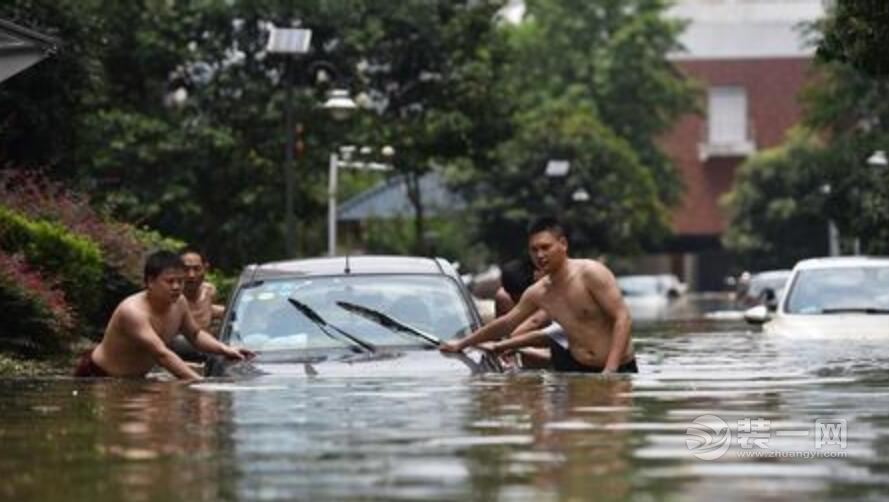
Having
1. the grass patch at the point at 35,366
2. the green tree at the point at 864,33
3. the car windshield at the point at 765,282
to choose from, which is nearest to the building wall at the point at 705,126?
the car windshield at the point at 765,282

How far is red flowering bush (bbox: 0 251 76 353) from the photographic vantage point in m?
20.6

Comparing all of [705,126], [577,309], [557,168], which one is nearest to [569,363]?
[577,309]

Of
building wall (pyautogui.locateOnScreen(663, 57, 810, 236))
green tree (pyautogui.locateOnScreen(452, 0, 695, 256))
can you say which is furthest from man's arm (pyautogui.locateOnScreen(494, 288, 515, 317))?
building wall (pyautogui.locateOnScreen(663, 57, 810, 236))

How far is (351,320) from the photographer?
15727 mm

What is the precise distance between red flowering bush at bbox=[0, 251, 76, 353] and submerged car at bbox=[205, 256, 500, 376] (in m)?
4.53

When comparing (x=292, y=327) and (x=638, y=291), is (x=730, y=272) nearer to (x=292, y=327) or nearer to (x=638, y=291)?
(x=638, y=291)

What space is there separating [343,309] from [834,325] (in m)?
7.96

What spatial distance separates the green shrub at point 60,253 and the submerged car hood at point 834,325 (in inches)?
263

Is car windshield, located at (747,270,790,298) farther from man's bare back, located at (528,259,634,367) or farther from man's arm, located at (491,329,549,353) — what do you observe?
man's bare back, located at (528,259,634,367)

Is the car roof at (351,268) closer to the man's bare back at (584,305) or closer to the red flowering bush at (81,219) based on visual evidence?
the man's bare back at (584,305)

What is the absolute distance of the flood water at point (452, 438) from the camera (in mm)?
9227

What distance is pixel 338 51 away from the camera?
4897cm

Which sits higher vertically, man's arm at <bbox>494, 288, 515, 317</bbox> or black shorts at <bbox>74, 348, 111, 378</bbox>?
man's arm at <bbox>494, 288, 515, 317</bbox>
